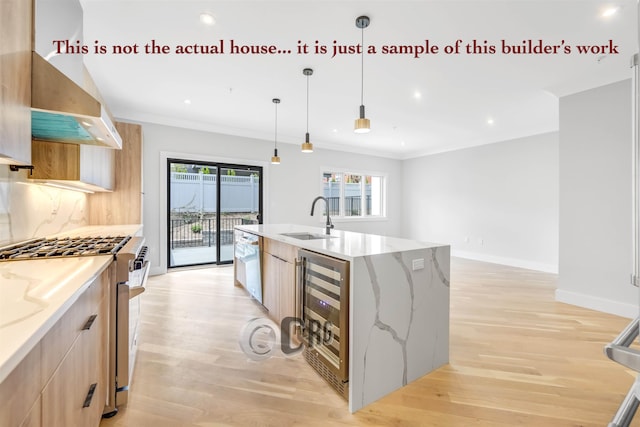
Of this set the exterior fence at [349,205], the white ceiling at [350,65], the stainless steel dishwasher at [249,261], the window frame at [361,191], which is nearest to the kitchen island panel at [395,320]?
the stainless steel dishwasher at [249,261]

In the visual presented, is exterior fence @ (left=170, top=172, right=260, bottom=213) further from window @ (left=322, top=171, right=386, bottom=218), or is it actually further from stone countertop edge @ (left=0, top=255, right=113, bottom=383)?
stone countertop edge @ (left=0, top=255, right=113, bottom=383)

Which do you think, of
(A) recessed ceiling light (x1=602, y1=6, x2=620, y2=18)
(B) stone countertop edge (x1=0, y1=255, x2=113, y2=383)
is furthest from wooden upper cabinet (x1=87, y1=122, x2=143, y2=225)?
(A) recessed ceiling light (x1=602, y1=6, x2=620, y2=18)

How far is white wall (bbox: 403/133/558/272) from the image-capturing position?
5.20 metres

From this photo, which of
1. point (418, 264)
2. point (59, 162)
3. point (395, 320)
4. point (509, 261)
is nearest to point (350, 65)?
point (418, 264)

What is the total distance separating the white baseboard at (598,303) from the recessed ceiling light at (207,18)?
4879 mm

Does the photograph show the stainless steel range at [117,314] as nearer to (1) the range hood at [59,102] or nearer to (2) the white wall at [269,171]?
(1) the range hood at [59,102]

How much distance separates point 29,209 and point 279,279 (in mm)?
1982

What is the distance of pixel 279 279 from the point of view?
8.56ft

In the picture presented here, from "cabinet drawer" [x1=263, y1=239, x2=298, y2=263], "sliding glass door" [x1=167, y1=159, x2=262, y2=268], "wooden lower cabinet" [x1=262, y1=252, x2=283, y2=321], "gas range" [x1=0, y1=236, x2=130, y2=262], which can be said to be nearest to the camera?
"gas range" [x1=0, y1=236, x2=130, y2=262]

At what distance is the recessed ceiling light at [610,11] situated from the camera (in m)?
2.16

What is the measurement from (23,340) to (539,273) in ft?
21.2

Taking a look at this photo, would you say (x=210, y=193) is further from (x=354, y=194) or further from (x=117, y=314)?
(x=117, y=314)

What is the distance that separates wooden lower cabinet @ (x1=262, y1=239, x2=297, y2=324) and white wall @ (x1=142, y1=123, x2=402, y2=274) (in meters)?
2.83

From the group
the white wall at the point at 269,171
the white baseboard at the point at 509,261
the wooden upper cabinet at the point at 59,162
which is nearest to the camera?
the wooden upper cabinet at the point at 59,162
